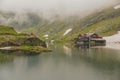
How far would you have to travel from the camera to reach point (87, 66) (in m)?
116

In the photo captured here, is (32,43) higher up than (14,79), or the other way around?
(32,43)

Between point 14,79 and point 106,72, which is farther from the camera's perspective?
point 106,72

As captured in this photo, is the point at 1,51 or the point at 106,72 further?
the point at 1,51

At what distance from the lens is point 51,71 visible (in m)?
105

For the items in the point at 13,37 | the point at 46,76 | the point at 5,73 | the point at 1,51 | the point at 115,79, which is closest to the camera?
the point at 115,79

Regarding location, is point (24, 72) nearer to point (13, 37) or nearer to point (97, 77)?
point (97, 77)

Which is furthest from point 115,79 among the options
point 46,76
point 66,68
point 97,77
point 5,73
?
point 5,73

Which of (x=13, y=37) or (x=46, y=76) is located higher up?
(x=13, y=37)

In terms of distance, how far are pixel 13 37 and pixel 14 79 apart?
104 m

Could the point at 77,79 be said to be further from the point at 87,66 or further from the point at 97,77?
the point at 87,66

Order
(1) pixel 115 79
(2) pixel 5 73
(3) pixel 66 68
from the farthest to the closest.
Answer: (3) pixel 66 68, (2) pixel 5 73, (1) pixel 115 79

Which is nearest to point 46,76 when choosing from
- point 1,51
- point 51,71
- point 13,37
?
point 51,71

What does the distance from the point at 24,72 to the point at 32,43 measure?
9282 centimetres

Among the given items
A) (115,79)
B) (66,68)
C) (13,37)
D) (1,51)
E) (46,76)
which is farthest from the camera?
(13,37)
